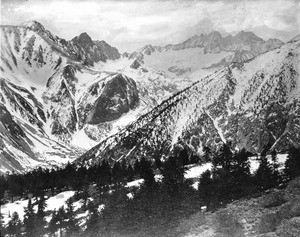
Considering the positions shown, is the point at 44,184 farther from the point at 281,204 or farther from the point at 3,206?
the point at 281,204

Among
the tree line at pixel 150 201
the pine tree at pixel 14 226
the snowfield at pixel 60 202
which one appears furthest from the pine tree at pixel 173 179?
the pine tree at pixel 14 226

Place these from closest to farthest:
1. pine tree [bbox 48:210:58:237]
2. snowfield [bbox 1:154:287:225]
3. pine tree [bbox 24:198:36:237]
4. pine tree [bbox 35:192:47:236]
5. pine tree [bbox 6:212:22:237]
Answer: pine tree [bbox 6:212:22:237] → snowfield [bbox 1:154:287:225] → pine tree [bbox 24:198:36:237] → pine tree [bbox 35:192:47:236] → pine tree [bbox 48:210:58:237]

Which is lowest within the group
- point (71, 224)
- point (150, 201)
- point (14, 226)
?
point (150, 201)

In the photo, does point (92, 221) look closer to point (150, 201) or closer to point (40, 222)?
point (40, 222)

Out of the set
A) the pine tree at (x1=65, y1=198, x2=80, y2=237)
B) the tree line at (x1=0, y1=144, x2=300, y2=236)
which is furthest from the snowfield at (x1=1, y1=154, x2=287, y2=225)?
the pine tree at (x1=65, y1=198, x2=80, y2=237)

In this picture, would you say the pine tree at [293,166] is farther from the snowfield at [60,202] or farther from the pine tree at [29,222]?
the pine tree at [29,222]

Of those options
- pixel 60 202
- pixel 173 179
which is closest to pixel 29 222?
pixel 60 202

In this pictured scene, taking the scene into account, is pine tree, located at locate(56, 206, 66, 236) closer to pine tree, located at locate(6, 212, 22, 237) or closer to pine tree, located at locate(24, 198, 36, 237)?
pine tree, located at locate(24, 198, 36, 237)

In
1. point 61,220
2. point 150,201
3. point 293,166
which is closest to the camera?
point 61,220

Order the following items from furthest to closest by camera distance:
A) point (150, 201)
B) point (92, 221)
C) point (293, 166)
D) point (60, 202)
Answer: point (60, 202) → point (293, 166) → point (150, 201) → point (92, 221)
